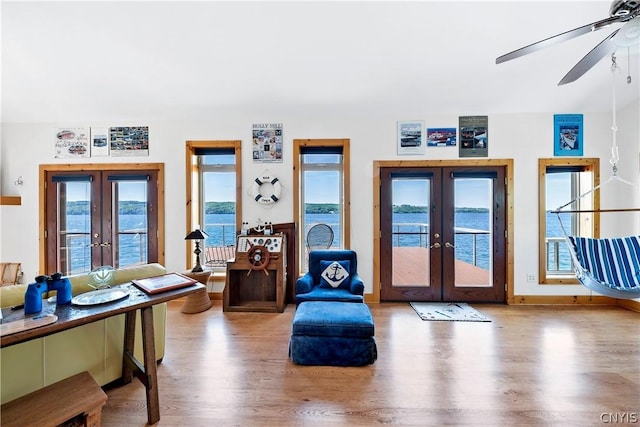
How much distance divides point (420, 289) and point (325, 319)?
2151mm

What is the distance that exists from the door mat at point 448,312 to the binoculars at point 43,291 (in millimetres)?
3384

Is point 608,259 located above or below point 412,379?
above

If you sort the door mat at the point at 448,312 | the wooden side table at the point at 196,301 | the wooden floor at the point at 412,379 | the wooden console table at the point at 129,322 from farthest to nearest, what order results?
the wooden side table at the point at 196,301 < the door mat at the point at 448,312 < the wooden floor at the point at 412,379 < the wooden console table at the point at 129,322

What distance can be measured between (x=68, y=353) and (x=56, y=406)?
51 centimetres

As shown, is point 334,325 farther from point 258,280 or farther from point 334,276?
point 258,280

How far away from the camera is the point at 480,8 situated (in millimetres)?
2383

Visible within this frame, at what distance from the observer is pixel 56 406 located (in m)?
1.35

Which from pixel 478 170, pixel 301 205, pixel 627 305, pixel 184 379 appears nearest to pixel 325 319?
pixel 184 379

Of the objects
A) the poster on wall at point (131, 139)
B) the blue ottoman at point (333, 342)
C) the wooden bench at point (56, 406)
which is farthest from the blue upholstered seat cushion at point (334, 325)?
the poster on wall at point (131, 139)

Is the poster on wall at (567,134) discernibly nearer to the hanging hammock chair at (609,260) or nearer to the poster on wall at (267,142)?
the hanging hammock chair at (609,260)

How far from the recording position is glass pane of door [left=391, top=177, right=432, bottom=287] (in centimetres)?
387

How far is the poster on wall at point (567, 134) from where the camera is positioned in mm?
3678

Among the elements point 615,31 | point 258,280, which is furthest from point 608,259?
point 258,280

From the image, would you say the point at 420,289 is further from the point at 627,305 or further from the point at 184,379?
the point at 184,379
